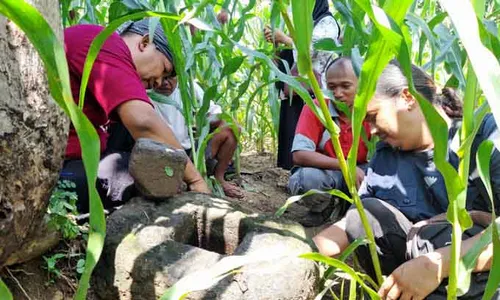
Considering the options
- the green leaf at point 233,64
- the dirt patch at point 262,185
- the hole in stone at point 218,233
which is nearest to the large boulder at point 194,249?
the hole in stone at point 218,233

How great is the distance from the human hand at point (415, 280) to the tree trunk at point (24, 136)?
27.5 inches

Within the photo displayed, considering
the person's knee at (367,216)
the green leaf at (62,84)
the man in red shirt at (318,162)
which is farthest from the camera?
the man in red shirt at (318,162)

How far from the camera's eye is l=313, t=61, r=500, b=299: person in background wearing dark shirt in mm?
1112

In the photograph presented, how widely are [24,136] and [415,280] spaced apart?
31.1 inches

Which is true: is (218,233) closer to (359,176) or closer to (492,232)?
(492,232)

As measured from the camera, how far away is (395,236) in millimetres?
1305

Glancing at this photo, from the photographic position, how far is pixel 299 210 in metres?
2.48

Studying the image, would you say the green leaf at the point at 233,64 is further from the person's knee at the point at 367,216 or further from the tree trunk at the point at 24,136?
the tree trunk at the point at 24,136

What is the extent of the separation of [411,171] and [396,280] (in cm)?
35

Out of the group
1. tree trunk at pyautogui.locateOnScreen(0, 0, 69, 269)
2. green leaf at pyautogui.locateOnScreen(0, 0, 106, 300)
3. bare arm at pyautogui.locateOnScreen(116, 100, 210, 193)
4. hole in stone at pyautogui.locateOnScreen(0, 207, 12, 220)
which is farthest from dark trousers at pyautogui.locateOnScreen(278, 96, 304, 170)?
green leaf at pyautogui.locateOnScreen(0, 0, 106, 300)

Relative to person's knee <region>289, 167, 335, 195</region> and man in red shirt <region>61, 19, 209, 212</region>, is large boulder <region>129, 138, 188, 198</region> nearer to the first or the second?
man in red shirt <region>61, 19, 209, 212</region>

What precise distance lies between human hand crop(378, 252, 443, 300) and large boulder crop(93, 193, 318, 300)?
0.16m

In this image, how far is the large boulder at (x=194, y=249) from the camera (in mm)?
1058

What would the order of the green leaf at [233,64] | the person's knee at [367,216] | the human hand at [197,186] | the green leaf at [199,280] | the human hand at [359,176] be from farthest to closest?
1. the human hand at [359,176]
2. the green leaf at [233,64]
3. the human hand at [197,186]
4. the person's knee at [367,216]
5. the green leaf at [199,280]
